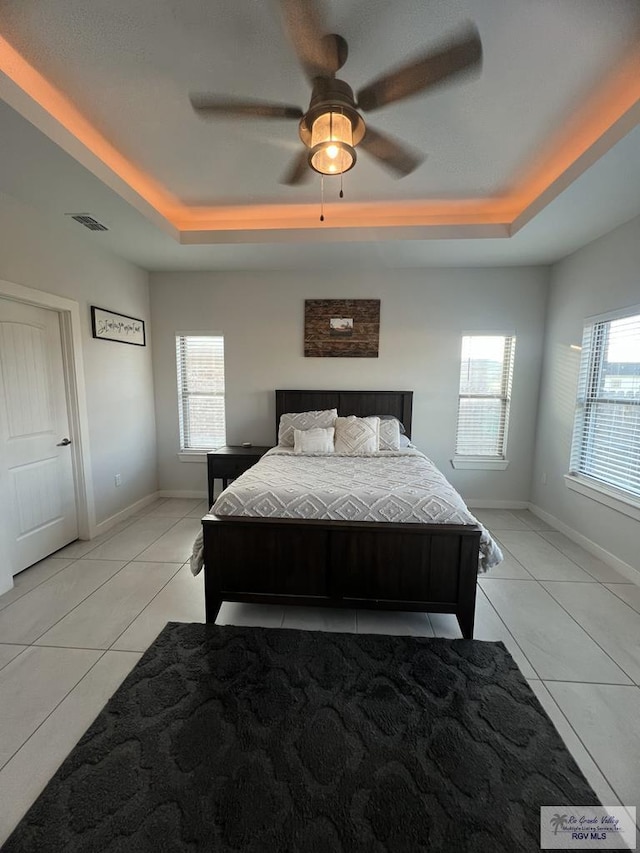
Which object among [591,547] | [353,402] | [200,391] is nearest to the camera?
[591,547]

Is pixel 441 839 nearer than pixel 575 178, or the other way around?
pixel 441 839

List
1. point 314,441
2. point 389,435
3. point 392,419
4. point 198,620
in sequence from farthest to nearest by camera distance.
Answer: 1. point 392,419
2. point 389,435
3. point 314,441
4. point 198,620

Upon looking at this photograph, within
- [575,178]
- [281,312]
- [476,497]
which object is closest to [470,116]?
[575,178]

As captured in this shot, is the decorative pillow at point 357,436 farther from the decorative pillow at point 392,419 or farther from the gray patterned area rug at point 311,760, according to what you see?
the gray patterned area rug at point 311,760

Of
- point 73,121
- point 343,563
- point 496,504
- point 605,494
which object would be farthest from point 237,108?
point 496,504

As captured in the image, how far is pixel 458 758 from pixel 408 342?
3624 millimetres

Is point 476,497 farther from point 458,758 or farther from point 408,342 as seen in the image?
point 458,758

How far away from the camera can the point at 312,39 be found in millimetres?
1559

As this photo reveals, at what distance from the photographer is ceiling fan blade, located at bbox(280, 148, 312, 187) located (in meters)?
1.97

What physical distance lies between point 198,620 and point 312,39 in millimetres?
3126

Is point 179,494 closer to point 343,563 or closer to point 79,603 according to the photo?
point 79,603

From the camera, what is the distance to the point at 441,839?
114 cm

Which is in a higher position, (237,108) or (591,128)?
(591,128)

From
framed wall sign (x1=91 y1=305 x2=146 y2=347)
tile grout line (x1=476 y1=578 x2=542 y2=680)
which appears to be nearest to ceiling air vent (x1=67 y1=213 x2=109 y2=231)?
framed wall sign (x1=91 y1=305 x2=146 y2=347)
